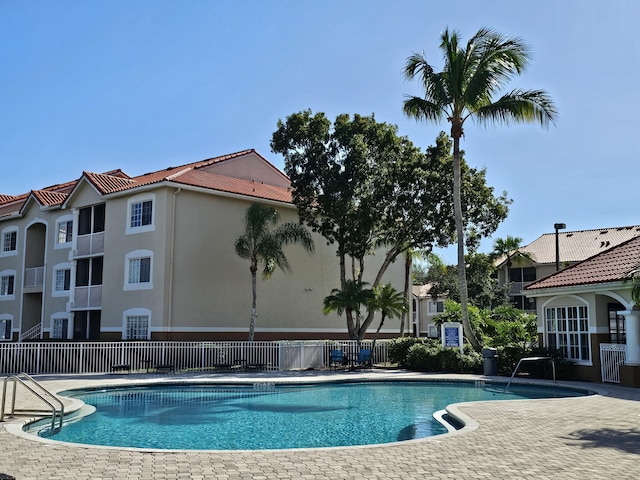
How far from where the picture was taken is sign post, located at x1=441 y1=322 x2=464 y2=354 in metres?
25.7

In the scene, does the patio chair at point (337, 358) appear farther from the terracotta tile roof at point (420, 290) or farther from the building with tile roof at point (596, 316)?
the terracotta tile roof at point (420, 290)

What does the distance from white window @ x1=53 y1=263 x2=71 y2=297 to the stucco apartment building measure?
0.06 metres

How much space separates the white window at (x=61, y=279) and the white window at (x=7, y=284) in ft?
16.3

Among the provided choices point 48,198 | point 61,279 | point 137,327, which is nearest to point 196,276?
point 137,327

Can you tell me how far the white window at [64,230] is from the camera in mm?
37062

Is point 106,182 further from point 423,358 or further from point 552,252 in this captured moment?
point 552,252

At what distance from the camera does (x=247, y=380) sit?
21.8 meters

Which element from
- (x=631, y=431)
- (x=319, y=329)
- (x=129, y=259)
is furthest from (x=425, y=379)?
(x=129, y=259)

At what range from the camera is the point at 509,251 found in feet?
206

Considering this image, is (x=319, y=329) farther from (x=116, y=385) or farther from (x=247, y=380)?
(x=116, y=385)

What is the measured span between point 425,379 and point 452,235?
1218 cm

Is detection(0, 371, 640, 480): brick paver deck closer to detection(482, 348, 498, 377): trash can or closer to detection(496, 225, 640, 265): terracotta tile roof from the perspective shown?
detection(482, 348, 498, 377): trash can

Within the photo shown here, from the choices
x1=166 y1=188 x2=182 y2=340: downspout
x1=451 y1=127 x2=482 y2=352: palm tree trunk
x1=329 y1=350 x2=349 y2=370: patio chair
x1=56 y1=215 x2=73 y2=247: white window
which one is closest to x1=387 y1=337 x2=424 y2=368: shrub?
x1=329 y1=350 x2=349 y2=370: patio chair

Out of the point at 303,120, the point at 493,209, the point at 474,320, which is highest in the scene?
the point at 303,120
